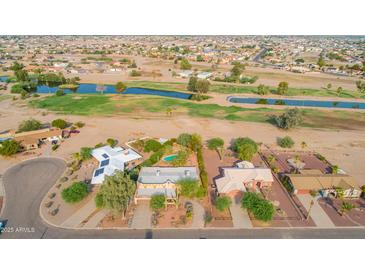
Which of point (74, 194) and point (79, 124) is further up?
point (79, 124)

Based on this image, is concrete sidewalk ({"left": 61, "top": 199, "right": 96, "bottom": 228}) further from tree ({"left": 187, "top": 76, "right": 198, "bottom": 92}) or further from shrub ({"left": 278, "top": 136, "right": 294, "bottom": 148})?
tree ({"left": 187, "top": 76, "right": 198, "bottom": 92})

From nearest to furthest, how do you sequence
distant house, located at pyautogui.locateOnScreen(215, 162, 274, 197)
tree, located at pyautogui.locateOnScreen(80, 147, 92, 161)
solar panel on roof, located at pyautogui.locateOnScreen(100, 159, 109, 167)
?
distant house, located at pyautogui.locateOnScreen(215, 162, 274, 197) → solar panel on roof, located at pyautogui.locateOnScreen(100, 159, 109, 167) → tree, located at pyautogui.locateOnScreen(80, 147, 92, 161)

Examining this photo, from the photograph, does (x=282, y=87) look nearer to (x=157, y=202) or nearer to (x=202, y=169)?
(x=202, y=169)

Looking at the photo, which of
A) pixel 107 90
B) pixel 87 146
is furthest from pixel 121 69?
pixel 87 146

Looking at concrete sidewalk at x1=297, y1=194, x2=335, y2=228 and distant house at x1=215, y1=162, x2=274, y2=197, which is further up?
distant house at x1=215, y1=162, x2=274, y2=197

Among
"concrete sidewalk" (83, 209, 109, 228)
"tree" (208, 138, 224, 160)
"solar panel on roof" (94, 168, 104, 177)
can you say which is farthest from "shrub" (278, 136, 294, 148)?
"concrete sidewalk" (83, 209, 109, 228)

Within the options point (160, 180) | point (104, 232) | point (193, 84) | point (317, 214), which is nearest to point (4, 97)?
point (193, 84)
